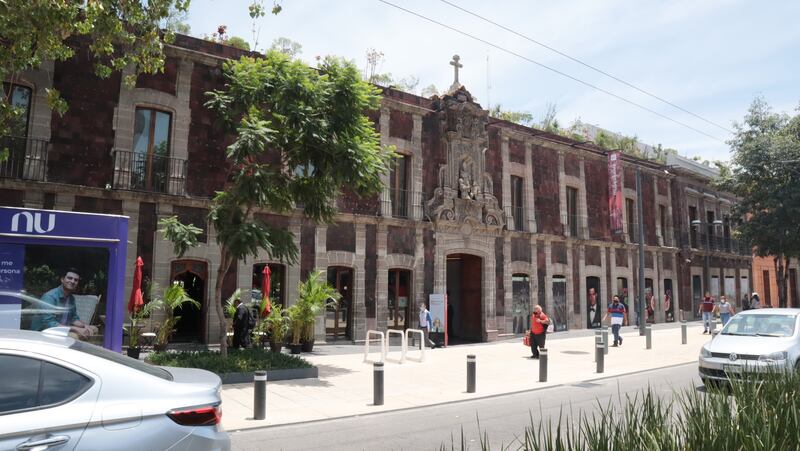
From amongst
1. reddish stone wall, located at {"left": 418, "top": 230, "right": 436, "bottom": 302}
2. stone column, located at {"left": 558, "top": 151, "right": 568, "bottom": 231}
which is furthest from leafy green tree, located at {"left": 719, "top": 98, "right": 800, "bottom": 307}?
reddish stone wall, located at {"left": 418, "top": 230, "right": 436, "bottom": 302}

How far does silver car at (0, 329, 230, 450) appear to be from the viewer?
3.48 m

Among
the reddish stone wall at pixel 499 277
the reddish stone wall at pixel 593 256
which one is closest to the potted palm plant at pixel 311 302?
the reddish stone wall at pixel 499 277

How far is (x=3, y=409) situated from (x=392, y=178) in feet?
59.3

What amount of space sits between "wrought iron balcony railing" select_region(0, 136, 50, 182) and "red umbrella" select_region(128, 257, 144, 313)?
3.45 metres

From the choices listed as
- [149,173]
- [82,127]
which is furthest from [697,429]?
[82,127]

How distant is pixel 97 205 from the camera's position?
15164 mm

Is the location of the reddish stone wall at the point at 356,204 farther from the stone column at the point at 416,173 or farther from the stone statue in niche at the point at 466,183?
the stone statue in niche at the point at 466,183

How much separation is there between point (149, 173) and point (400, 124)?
9.28m

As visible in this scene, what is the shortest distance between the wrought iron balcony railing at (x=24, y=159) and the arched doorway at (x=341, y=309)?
9038 mm

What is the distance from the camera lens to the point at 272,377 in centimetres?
1215

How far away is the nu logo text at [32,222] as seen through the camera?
9.11m

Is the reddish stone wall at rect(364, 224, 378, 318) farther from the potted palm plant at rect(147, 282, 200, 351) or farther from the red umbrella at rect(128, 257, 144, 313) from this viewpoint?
the red umbrella at rect(128, 257, 144, 313)

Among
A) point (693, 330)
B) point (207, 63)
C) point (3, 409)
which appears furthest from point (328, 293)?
point (693, 330)

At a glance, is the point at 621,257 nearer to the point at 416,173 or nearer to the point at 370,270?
the point at 416,173
